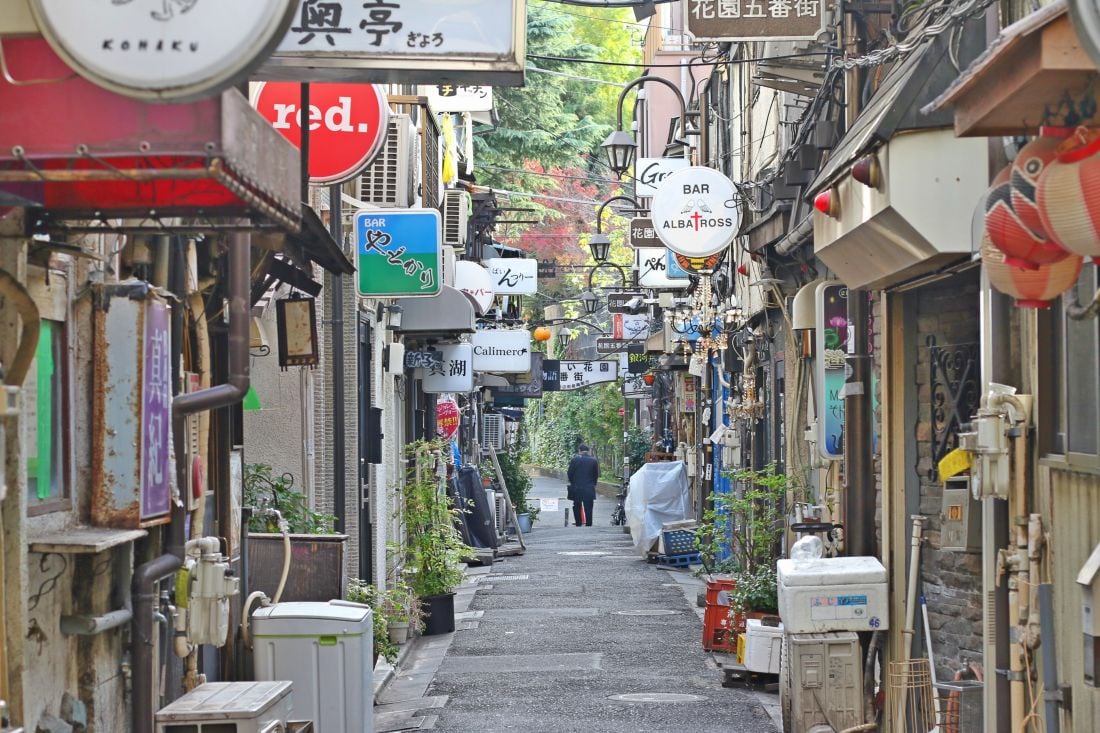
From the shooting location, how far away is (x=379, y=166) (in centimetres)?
1620

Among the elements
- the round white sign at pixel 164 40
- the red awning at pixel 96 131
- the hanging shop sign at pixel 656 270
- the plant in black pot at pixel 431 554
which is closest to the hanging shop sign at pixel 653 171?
the hanging shop sign at pixel 656 270

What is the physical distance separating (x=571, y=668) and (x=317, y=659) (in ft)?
18.1

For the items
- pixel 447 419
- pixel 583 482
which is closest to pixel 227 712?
pixel 447 419

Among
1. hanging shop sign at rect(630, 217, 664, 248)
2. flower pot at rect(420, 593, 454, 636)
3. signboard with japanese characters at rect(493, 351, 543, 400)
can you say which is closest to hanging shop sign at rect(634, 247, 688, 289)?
hanging shop sign at rect(630, 217, 664, 248)

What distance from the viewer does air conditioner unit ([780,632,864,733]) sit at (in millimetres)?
10352

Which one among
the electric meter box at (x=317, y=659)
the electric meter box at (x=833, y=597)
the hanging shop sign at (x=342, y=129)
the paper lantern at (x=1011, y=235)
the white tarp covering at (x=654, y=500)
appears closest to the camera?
the paper lantern at (x=1011, y=235)

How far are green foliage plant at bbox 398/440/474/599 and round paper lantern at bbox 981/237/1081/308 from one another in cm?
1335

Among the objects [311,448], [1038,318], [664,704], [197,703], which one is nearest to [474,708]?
[664,704]

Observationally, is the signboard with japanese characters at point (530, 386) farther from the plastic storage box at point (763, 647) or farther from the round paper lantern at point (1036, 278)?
the round paper lantern at point (1036, 278)

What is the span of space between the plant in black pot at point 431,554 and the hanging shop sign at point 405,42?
1158 centimetres

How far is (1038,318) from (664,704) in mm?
6933

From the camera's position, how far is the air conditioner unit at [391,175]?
15930 mm

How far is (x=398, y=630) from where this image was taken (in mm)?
16938

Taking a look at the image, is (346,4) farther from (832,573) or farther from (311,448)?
(311,448)
